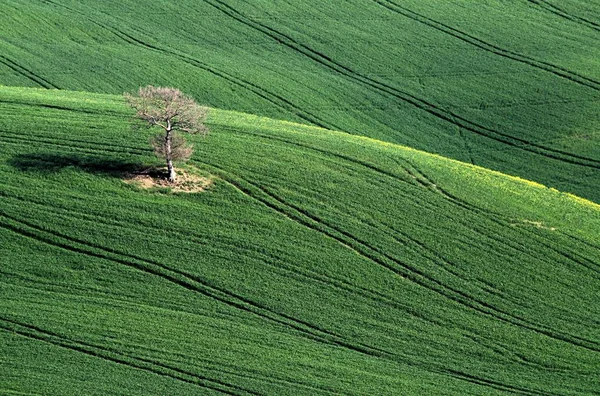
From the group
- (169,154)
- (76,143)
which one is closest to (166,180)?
(169,154)

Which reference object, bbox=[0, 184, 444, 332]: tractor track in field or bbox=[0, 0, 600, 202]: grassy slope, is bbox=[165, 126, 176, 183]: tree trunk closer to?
bbox=[0, 184, 444, 332]: tractor track in field

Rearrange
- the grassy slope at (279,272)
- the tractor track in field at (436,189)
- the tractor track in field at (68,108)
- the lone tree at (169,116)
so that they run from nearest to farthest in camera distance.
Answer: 1. the grassy slope at (279,272)
2. the lone tree at (169,116)
3. the tractor track in field at (436,189)
4. the tractor track in field at (68,108)

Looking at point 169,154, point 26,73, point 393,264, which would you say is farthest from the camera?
point 26,73

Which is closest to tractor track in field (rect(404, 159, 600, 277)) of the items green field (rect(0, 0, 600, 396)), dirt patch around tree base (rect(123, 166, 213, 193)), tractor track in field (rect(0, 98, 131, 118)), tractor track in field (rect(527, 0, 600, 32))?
green field (rect(0, 0, 600, 396))

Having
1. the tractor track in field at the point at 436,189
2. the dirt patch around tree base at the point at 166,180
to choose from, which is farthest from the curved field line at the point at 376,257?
the tractor track in field at the point at 436,189

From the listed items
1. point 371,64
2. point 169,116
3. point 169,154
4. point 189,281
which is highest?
point 371,64

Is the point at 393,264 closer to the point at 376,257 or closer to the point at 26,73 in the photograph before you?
the point at 376,257

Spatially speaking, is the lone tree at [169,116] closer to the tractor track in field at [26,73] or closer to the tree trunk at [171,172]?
the tree trunk at [171,172]
